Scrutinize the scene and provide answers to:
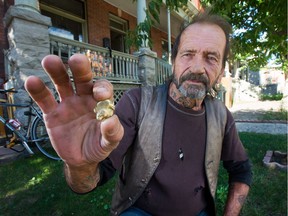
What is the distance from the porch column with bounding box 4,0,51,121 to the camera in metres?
3.86

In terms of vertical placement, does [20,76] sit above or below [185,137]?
above

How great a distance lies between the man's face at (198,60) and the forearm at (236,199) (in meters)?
0.71

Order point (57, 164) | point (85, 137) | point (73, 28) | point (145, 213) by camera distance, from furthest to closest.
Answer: point (73, 28)
point (57, 164)
point (145, 213)
point (85, 137)

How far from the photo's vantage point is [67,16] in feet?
23.1

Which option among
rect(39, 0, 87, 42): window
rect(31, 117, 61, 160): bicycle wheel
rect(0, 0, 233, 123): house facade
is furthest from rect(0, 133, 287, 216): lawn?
rect(39, 0, 87, 42): window

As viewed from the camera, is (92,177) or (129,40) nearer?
(92,177)

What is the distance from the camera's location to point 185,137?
134cm

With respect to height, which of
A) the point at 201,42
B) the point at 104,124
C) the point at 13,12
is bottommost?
the point at 104,124

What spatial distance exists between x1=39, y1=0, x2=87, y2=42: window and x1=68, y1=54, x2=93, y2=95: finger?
6.31 metres

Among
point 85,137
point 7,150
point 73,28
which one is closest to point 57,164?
point 7,150

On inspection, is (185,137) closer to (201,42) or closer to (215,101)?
(215,101)

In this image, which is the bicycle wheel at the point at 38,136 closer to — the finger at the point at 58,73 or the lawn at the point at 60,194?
the lawn at the point at 60,194

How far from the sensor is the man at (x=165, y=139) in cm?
80

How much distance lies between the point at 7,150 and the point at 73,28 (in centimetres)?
476
